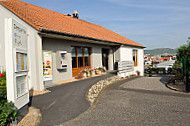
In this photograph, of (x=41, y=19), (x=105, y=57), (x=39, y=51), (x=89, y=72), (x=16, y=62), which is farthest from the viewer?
(x=105, y=57)

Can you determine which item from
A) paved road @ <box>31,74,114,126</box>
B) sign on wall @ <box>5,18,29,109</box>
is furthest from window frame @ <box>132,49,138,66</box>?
sign on wall @ <box>5,18,29,109</box>

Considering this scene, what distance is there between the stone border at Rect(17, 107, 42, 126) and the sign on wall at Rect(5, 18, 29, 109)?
0.35 m

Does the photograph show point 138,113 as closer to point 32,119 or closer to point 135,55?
point 32,119

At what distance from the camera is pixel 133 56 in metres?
16.0

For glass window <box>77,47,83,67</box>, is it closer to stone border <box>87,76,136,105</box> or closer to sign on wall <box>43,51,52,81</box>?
stone border <box>87,76,136,105</box>

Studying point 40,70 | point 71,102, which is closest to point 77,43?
point 40,70

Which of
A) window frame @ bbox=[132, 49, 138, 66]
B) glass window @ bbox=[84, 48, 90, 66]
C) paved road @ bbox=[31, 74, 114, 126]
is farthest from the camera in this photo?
window frame @ bbox=[132, 49, 138, 66]

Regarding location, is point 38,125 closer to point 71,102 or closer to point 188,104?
point 71,102

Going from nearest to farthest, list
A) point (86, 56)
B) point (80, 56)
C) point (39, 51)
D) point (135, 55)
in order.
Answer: point (39, 51) < point (80, 56) < point (86, 56) < point (135, 55)

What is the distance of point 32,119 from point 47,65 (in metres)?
4.10

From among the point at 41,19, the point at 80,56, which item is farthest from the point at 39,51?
the point at 80,56

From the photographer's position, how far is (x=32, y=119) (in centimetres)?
339

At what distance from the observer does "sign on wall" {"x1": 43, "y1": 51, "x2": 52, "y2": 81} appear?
23.1 feet

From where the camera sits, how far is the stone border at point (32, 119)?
319 cm
